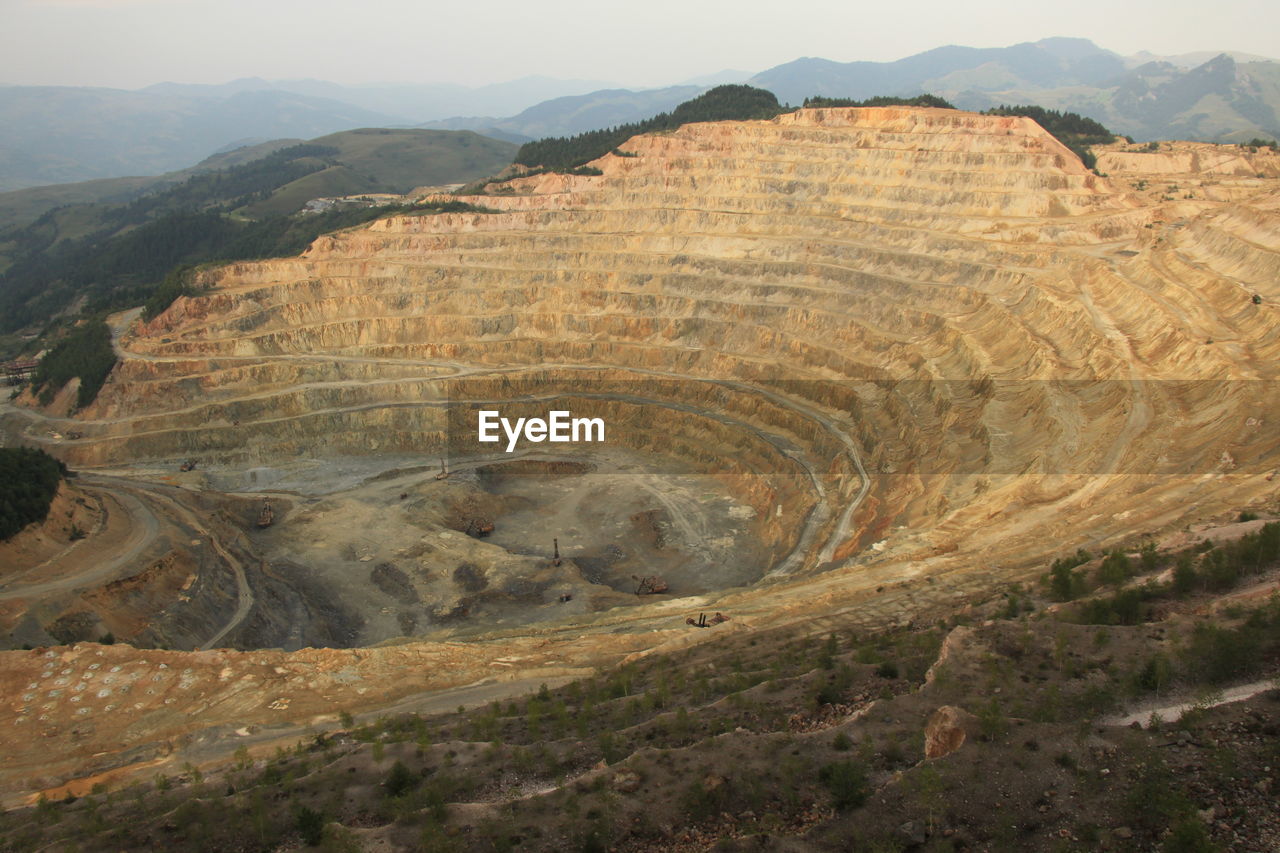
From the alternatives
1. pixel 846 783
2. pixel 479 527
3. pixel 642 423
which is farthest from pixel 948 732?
pixel 642 423

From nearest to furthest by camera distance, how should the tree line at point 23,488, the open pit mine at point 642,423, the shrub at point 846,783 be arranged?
1. the shrub at point 846,783
2. the open pit mine at point 642,423
3. the tree line at point 23,488

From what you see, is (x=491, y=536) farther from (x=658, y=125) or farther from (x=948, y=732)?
(x=658, y=125)

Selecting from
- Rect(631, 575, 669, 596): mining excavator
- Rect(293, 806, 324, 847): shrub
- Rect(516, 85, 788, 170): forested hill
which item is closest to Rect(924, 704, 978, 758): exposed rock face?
Rect(293, 806, 324, 847): shrub

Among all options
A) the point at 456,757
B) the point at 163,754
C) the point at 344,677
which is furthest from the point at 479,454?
the point at 456,757

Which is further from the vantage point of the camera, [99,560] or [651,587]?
[651,587]

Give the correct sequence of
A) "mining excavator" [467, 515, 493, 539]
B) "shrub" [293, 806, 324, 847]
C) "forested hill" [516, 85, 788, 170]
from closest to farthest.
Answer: "shrub" [293, 806, 324, 847] < "mining excavator" [467, 515, 493, 539] < "forested hill" [516, 85, 788, 170]

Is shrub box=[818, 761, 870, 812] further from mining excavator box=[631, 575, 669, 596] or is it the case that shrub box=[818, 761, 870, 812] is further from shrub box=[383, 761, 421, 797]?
mining excavator box=[631, 575, 669, 596]

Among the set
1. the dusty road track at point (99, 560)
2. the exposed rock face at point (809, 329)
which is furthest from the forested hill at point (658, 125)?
the dusty road track at point (99, 560)

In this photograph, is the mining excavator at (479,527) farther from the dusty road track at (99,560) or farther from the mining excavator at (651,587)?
the dusty road track at (99,560)

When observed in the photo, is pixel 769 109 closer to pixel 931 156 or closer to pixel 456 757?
pixel 931 156
